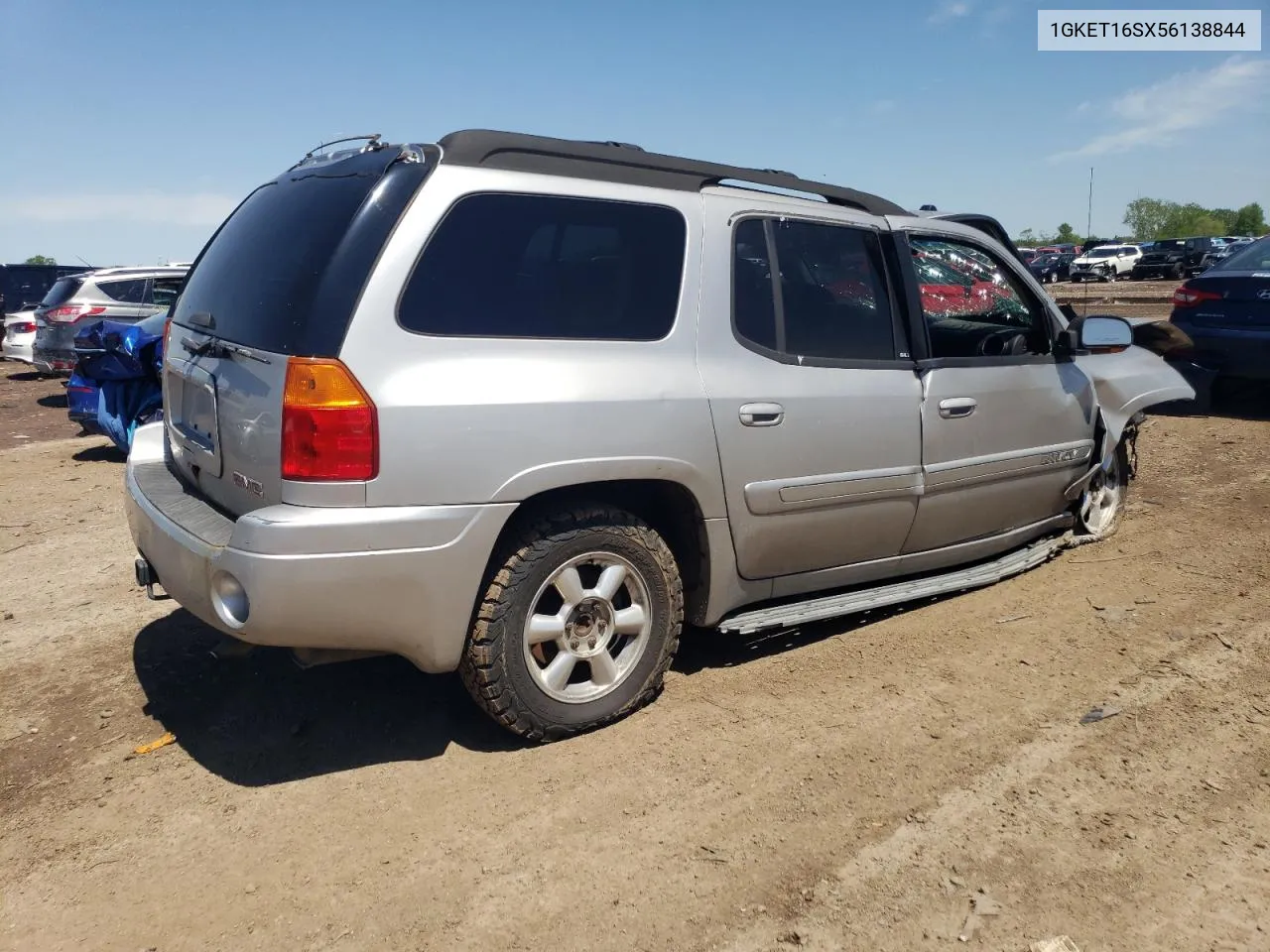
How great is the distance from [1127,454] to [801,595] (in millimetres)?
2640

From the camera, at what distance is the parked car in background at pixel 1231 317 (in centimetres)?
888

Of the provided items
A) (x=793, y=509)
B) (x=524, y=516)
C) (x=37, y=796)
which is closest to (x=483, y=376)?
(x=524, y=516)

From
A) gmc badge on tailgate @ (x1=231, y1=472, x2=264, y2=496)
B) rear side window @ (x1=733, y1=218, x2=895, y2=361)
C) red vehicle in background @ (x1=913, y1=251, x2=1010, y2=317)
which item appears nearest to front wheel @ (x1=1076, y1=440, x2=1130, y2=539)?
→ red vehicle in background @ (x1=913, y1=251, x2=1010, y2=317)

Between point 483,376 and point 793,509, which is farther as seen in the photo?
point 793,509

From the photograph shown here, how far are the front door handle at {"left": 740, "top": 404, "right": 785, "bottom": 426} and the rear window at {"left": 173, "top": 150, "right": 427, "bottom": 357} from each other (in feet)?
4.42

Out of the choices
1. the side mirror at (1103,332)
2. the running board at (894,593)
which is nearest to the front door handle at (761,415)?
the running board at (894,593)

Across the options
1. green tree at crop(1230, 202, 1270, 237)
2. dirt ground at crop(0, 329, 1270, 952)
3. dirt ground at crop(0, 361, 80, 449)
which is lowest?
dirt ground at crop(0, 329, 1270, 952)

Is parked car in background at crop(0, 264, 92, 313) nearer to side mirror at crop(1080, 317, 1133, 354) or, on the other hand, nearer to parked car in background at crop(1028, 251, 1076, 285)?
side mirror at crop(1080, 317, 1133, 354)

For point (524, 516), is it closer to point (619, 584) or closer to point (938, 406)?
point (619, 584)

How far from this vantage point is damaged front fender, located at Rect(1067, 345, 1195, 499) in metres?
5.33

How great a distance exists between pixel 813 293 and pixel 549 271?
1.18 metres

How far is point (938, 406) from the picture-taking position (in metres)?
4.25

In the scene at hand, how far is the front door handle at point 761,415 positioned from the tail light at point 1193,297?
732 centimetres

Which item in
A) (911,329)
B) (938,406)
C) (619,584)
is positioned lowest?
(619,584)
